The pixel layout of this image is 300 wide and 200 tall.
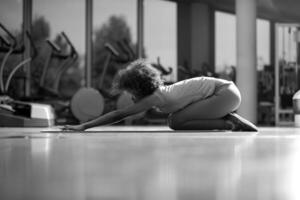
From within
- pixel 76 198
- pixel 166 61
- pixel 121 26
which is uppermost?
pixel 121 26

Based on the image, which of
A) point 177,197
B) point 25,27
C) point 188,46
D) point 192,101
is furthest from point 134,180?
point 188,46

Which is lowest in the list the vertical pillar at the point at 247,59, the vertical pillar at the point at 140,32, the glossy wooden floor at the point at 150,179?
the glossy wooden floor at the point at 150,179

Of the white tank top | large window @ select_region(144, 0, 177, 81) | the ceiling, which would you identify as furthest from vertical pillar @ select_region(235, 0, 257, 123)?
the white tank top

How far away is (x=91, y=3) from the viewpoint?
10375 millimetres

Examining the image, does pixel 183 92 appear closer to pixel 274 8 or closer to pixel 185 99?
pixel 185 99

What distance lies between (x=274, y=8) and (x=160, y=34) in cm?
298

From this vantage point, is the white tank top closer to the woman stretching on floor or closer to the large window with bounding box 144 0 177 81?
the woman stretching on floor

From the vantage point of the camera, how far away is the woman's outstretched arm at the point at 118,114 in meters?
3.03

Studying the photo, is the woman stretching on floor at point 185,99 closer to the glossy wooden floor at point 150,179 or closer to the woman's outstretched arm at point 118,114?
the woman's outstretched arm at point 118,114

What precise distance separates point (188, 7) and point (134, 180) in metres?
10.7

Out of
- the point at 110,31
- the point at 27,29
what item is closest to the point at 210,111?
the point at 27,29

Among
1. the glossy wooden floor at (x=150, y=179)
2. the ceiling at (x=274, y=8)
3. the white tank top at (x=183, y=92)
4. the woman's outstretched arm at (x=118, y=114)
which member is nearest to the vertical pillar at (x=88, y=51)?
the ceiling at (x=274, y=8)

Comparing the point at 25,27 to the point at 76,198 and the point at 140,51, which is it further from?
the point at 76,198

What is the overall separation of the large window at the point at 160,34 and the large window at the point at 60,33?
137 centimetres
